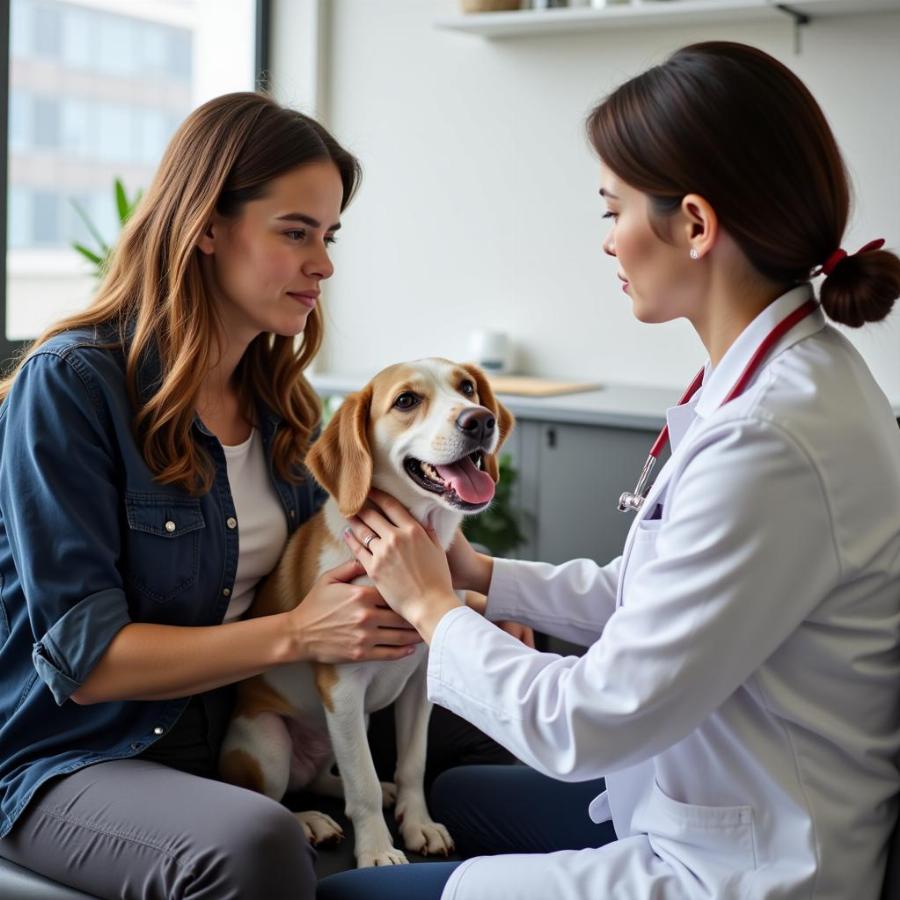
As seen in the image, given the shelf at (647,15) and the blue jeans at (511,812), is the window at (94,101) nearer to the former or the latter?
the shelf at (647,15)

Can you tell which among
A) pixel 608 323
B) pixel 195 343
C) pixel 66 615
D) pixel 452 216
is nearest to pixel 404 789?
pixel 66 615

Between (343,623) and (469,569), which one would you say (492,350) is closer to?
(469,569)

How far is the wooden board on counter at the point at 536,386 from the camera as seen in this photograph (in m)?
3.55

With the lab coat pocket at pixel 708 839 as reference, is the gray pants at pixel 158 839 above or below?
below

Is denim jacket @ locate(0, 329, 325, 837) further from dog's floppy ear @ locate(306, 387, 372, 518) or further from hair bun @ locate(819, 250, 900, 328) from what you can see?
hair bun @ locate(819, 250, 900, 328)

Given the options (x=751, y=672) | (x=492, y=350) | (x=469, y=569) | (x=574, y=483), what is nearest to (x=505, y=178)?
Answer: (x=492, y=350)

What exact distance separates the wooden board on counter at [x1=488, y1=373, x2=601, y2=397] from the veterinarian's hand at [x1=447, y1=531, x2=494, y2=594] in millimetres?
1723

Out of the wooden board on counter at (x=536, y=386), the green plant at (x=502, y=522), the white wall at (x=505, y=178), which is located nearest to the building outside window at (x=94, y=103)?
the white wall at (x=505, y=178)

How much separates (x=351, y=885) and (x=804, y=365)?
76cm

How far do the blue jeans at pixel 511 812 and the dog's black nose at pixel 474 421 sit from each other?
47cm

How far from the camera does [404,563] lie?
145cm

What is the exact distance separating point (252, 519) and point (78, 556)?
13.5 inches

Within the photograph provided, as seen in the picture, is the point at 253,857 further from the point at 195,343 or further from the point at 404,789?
the point at 195,343

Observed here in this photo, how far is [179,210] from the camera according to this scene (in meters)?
1.68
